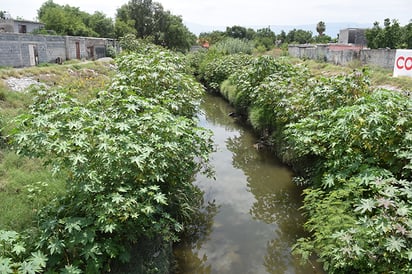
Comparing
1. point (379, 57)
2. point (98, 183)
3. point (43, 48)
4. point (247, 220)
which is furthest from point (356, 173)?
point (43, 48)

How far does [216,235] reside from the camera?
259 inches

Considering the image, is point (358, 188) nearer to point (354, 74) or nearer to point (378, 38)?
point (354, 74)

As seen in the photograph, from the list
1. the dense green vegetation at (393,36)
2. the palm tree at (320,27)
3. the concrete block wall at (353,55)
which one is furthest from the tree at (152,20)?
the palm tree at (320,27)

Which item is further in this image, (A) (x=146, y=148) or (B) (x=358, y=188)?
(B) (x=358, y=188)

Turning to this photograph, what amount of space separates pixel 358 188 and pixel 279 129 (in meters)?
5.33

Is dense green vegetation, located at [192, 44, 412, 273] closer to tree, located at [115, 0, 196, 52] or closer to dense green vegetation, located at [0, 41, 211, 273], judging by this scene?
dense green vegetation, located at [0, 41, 211, 273]

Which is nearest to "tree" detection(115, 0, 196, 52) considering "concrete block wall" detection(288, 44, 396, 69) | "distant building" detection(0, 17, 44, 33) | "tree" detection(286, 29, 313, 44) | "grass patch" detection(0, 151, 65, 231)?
"distant building" detection(0, 17, 44, 33)

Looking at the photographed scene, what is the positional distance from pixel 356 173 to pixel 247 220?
9.46ft

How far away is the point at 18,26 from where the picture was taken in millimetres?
38812

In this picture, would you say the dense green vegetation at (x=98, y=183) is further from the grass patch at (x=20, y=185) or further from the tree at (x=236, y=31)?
the tree at (x=236, y=31)

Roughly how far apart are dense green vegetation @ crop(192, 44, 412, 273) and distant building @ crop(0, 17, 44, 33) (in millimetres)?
39708

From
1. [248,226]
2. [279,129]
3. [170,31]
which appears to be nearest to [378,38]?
[170,31]

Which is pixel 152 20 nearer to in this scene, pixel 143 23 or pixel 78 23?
pixel 143 23

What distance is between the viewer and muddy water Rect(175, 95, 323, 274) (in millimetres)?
5781
